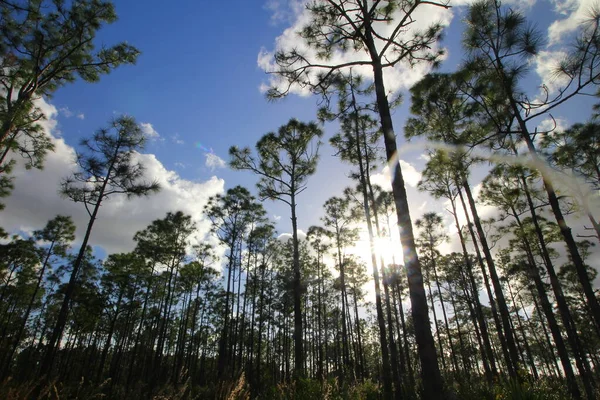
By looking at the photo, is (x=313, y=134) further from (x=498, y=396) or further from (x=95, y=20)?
(x=498, y=396)

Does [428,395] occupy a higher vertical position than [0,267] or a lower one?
lower

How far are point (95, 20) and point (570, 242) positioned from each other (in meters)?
19.7

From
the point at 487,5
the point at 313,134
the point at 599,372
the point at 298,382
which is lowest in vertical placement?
the point at 599,372

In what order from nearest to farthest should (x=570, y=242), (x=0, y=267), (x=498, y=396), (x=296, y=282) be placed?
1. (x=498, y=396)
2. (x=570, y=242)
3. (x=296, y=282)
4. (x=0, y=267)

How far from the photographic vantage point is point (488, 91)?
8500mm

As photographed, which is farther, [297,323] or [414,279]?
[297,323]

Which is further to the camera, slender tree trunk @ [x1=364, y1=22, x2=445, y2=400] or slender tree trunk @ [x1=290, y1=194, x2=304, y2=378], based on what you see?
slender tree trunk @ [x1=290, y1=194, x2=304, y2=378]

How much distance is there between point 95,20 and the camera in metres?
12.4

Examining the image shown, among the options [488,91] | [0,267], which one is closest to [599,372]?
[488,91]

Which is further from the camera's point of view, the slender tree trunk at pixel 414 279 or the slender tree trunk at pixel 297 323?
the slender tree trunk at pixel 297 323

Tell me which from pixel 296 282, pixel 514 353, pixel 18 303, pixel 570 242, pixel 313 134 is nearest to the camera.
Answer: pixel 570 242

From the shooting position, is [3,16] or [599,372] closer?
[3,16]

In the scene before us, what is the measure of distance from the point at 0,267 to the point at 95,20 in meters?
20.3

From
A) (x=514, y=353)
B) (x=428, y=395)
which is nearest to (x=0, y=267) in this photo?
(x=428, y=395)
